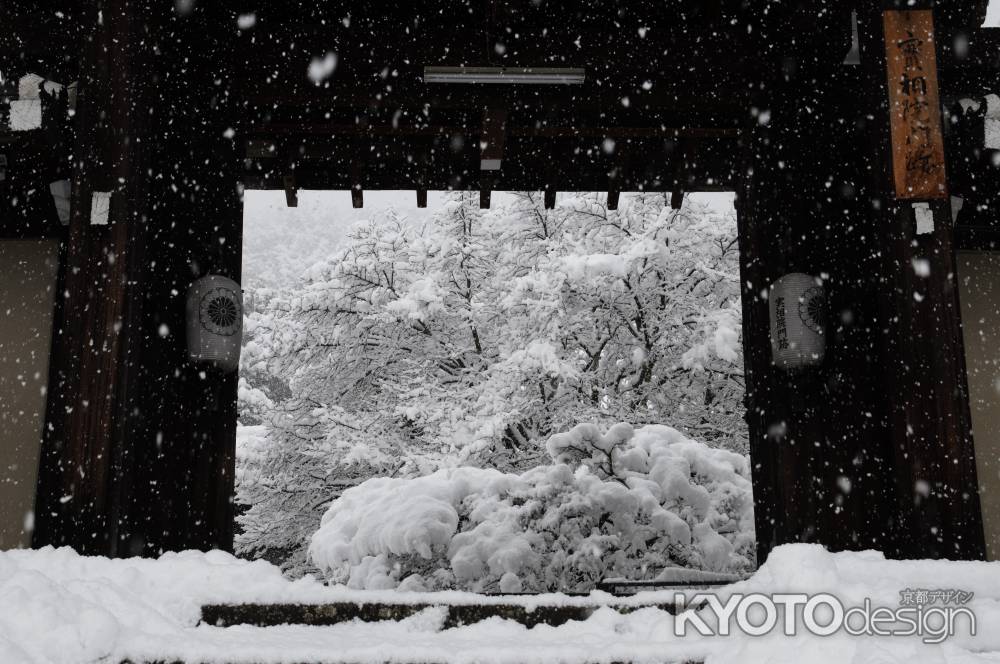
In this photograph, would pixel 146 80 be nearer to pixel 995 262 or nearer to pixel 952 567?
pixel 952 567

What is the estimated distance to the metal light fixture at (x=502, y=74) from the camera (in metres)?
4.75

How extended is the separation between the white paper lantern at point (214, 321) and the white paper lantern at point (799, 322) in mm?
2923

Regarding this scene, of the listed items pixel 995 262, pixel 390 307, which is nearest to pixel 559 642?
pixel 995 262

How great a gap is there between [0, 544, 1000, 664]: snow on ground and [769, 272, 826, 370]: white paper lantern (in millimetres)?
1636

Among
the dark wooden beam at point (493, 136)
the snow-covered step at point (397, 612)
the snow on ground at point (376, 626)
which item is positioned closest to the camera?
the snow on ground at point (376, 626)

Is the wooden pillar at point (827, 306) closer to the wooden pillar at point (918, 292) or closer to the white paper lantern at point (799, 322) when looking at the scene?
the white paper lantern at point (799, 322)

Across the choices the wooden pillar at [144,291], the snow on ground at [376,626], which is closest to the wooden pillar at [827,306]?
the snow on ground at [376,626]

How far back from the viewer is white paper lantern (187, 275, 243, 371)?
4.46 metres

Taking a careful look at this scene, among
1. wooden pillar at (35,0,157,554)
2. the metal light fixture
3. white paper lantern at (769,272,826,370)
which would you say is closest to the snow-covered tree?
white paper lantern at (769,272,826,370)

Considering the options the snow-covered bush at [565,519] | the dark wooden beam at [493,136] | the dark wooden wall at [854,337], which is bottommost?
the snow-covered bush at [565,519]

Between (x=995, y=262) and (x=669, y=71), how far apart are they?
8.56ft

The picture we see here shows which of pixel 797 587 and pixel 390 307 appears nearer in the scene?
pixel 797 587

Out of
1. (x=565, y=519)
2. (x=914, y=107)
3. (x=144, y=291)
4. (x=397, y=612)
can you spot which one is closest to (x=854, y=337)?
(x=914, y=107)

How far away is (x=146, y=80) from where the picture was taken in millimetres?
3842
